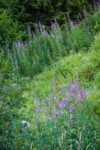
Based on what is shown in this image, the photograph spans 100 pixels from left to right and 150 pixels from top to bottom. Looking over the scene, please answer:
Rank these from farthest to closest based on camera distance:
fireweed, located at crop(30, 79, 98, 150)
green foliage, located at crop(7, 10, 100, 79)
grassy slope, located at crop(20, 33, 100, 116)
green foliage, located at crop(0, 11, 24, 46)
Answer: green foliage, located at crop(0, 11, 24, 46)
green foliage, located at crop(7, 10, 100, 79)
grassy slope, located at crop(20, 33, 100, 116)
fireweed, located at crop(30, 79, 98, 150)

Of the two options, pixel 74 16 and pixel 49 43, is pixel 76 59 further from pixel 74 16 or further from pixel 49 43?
pixel 74 16

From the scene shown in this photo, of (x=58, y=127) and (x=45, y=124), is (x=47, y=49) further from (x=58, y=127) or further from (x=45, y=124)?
(x=58, y=127)

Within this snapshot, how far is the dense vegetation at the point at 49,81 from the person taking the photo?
3.97 metres

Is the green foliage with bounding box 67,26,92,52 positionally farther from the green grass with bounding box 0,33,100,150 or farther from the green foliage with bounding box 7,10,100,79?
the green grass with bounding box 0,33,100,150

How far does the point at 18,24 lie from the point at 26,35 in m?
0.67

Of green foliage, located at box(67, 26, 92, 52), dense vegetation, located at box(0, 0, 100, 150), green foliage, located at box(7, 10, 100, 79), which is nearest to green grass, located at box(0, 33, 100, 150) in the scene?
dense vegetation, located at box(0, 0, 100, 150)

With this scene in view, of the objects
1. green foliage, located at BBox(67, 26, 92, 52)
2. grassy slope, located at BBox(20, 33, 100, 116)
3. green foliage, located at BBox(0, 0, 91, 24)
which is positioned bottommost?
grassy slope, located at BBox(20, 33, 100, 116)

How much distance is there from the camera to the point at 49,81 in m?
7.73

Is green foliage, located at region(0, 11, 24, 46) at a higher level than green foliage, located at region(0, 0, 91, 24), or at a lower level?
lower

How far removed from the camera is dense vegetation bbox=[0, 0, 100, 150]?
3.97 meters

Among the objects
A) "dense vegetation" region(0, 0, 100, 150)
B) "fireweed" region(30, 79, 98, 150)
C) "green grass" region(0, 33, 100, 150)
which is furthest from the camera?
"fireweed" region(30, 79, 98, 150)

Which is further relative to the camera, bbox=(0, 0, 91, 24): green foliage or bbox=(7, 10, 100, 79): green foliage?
bbox=(0, 0, 91, 24): green foliage

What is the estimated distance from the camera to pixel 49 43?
32.4 ft

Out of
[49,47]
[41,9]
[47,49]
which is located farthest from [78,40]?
[41,9]
